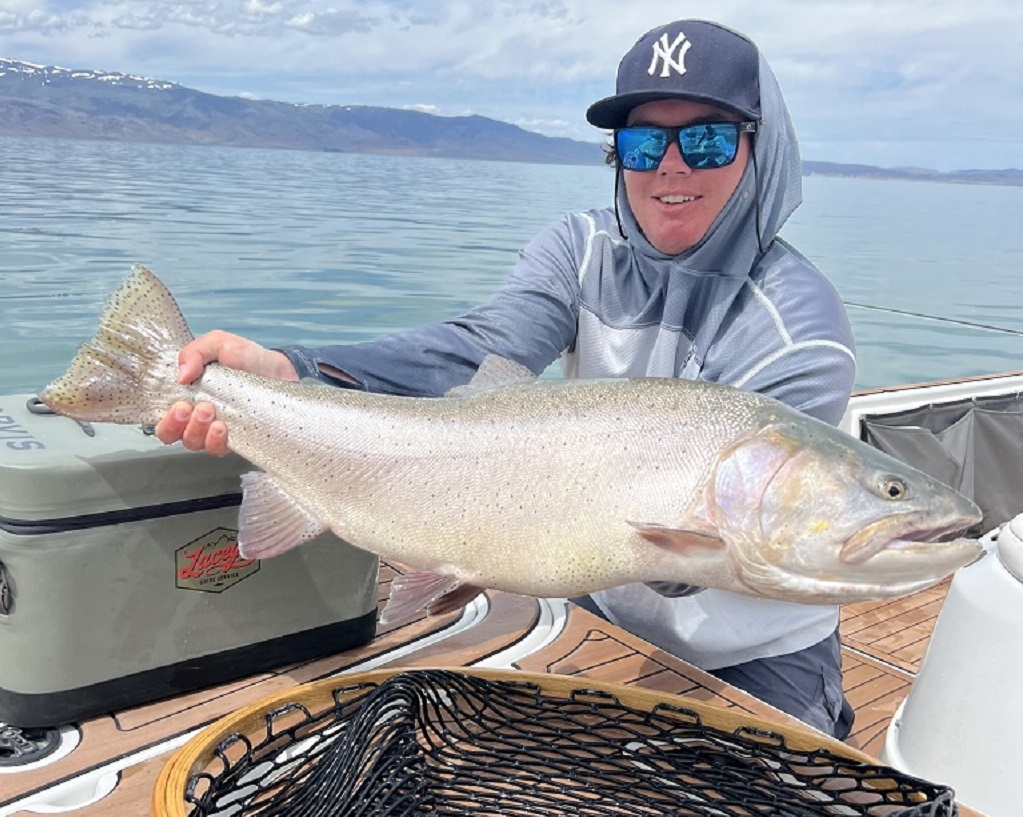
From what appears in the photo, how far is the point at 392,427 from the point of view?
7.72 ft

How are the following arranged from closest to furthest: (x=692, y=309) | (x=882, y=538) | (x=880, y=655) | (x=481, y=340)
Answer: (x=882, y=538) → (x=481, y=340) → (x=692, y=309) → (x=880, y=655)

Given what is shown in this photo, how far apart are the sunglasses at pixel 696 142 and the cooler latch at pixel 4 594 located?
2074 mm

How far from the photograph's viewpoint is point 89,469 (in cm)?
220

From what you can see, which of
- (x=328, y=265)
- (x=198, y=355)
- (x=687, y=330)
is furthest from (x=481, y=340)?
(x=328, y=265)

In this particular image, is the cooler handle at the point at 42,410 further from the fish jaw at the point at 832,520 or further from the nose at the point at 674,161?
the nose at the point at 674,161

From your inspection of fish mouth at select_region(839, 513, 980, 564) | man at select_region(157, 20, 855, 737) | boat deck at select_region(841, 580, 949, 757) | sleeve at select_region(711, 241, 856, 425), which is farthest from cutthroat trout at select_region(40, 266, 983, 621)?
boat deck at select_region(841, 580, 949, 757)

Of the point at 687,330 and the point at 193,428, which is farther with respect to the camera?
the point at 687,330

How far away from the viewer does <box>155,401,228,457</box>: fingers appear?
2.34 metres

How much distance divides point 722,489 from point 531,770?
0.72 meters

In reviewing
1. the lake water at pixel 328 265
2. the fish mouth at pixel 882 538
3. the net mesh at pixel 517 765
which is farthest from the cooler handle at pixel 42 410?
the lake water at pixel 328 265

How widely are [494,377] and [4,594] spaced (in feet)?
4.15

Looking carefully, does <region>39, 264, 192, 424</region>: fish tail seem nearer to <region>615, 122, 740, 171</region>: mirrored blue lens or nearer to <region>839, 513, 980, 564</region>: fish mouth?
<region>615, 122, 740, 171</region>: mirrored blue lens

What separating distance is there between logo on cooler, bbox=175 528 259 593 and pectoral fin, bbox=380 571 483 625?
0.47 metres

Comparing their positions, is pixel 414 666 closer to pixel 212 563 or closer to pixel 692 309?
pixel 212 563
